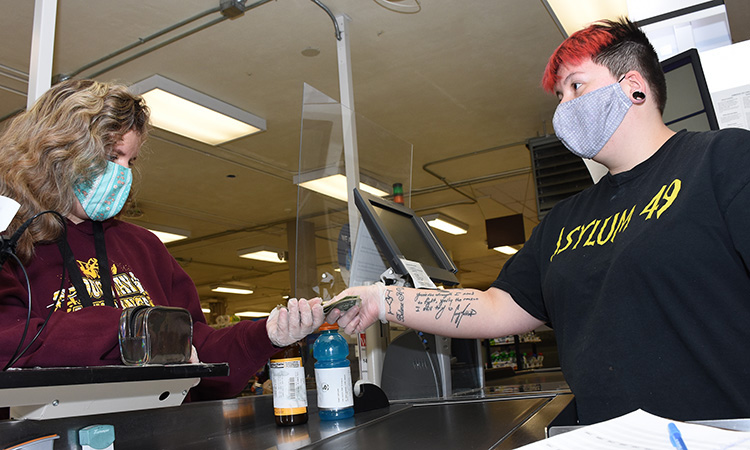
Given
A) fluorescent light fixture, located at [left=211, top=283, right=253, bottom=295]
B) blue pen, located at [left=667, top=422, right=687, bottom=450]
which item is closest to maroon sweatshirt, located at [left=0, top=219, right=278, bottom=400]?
blue pen, located at [left=667, top=422, right=687, bottom=450]

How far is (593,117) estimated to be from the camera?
1536 mm

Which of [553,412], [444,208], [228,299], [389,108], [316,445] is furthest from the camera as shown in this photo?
[228,299]

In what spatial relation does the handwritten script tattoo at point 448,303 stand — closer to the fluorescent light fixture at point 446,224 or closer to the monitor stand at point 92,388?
the monitor stand at point 92,388

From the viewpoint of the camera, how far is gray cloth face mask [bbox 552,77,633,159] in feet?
4.94

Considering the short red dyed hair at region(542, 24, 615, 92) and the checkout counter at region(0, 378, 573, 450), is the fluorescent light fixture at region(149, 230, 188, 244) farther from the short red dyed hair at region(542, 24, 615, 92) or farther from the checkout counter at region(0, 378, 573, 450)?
Answer: the short red dyed hair at region(542, 24, 615, 92)

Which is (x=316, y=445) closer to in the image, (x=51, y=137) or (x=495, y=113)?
(x=51, y=137)

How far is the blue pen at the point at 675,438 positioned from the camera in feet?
2.04

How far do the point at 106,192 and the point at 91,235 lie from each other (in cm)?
12

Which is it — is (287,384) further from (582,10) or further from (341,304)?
(582,10)

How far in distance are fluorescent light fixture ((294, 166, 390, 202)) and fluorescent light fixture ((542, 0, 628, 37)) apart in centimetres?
113

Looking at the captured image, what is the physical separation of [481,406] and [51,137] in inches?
52.6

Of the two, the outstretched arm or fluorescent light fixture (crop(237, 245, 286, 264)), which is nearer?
A: the outstretched arm

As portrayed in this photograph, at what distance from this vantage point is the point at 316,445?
1.15 metres

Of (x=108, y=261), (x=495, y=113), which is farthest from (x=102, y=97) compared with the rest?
(x=495, y=113)
